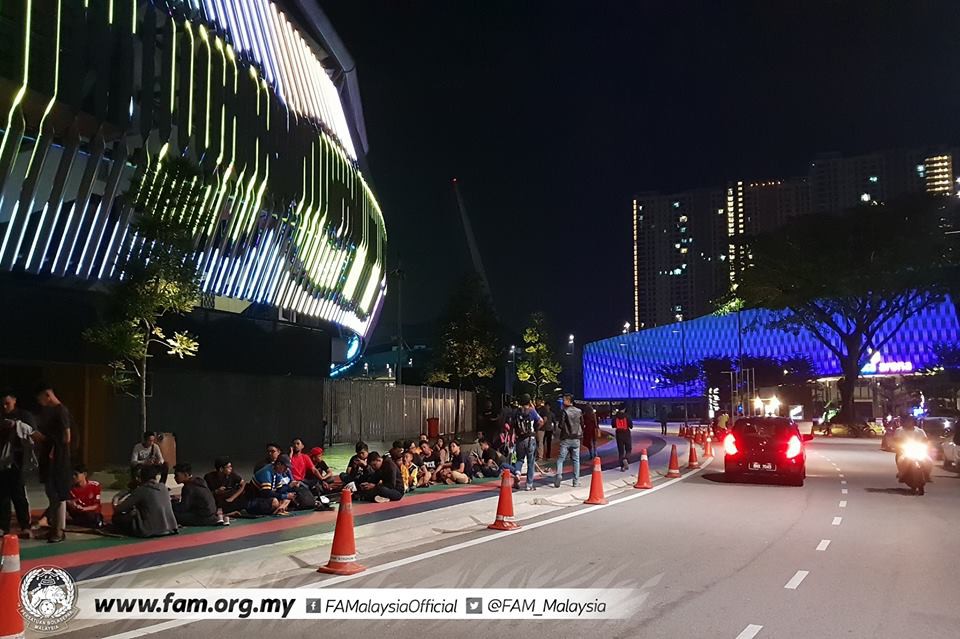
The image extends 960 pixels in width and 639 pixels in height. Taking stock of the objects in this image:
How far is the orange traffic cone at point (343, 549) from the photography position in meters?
8.98

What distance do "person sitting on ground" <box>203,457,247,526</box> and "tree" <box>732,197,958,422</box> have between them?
4872cm

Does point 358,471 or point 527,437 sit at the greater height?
point 527,437

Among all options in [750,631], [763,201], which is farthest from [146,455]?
[763,201]

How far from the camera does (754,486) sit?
63.3 feet

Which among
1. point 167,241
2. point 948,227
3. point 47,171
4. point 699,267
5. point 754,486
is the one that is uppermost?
point 699,267

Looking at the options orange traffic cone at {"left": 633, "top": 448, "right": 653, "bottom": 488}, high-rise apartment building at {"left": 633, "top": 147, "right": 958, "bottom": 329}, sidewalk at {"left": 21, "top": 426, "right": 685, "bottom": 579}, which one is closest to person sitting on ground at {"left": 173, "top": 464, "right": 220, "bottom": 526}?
sidewalk at {"left": 21, "top": 426, "right": 685, "bottom": 579}

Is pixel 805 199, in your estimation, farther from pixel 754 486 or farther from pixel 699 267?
pixel 754 486

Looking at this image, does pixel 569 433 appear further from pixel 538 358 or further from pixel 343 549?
pixel 538 358

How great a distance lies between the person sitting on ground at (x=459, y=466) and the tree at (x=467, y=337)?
31.8 meters

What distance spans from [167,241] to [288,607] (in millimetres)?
10348

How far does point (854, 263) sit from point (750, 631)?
2086 inches

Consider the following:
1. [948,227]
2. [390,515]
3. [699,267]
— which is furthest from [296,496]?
[699,267]

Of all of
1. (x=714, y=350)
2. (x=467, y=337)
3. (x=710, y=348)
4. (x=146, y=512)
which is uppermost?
(x=710, y=348)

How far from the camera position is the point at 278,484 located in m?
14.0
